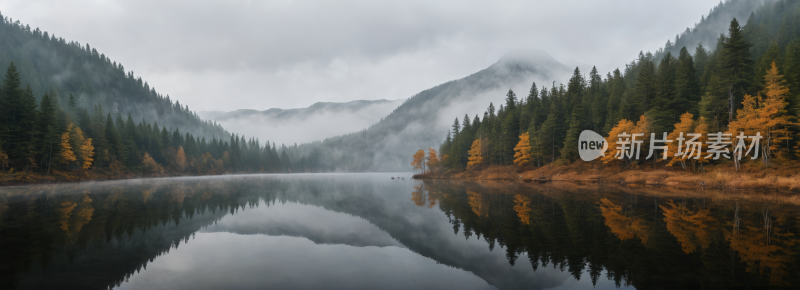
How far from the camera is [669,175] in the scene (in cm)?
5197

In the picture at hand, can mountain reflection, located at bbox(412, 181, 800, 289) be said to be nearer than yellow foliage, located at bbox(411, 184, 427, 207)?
Yes

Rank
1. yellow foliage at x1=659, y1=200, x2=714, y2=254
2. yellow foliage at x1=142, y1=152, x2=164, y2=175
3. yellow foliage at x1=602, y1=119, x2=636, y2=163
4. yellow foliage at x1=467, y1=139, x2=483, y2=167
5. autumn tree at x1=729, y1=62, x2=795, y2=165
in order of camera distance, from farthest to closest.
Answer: yellow foliage at x1=142, y1=152, x2=164, y2=175, yellow foliage at x1=467, y1=139, x2=483, y2=167, yellow foliage at x1=602, y1=119, x2=636, y2=163, autumn tree at x1=729, y1=62, x2=795, y2=165, yellow foliage at x1=659, y1=200, x2=714, y2=254

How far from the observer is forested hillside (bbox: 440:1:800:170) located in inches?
1743

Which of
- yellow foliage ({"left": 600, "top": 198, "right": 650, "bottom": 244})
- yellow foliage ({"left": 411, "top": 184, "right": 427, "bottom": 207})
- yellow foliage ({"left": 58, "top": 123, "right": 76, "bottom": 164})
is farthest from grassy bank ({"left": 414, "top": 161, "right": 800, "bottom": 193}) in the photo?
yellow foliage ({"left": 58, "top": 123, "right": 76, "bottom": 164})

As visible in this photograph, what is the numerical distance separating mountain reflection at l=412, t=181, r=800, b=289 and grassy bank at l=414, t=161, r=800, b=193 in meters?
21.8

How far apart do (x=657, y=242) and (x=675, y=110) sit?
6629 cm

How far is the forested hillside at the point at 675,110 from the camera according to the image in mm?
44281

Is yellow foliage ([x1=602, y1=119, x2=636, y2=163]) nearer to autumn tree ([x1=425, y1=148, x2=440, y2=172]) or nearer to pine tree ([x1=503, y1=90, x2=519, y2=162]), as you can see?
pine tree ([x1=503, y1=90, x2=519, y2=162])

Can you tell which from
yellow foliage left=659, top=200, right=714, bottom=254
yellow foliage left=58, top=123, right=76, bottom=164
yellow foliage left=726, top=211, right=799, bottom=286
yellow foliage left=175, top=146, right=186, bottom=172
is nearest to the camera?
yellow foliage left=726, top=211, right=799, bottom=286

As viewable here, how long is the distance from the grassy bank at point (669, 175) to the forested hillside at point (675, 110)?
6.60ft

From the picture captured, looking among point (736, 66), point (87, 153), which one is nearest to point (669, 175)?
point (736, 66)

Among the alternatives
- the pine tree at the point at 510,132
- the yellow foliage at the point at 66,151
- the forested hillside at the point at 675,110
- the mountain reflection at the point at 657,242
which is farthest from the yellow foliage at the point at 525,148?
the yellow foliage at the point at 66,151

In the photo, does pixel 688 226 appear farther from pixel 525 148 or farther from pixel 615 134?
pixel 525 148

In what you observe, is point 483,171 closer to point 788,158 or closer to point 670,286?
point 788,158
